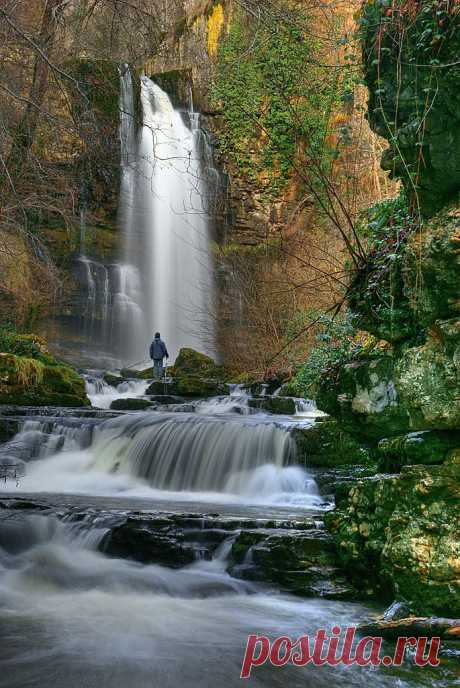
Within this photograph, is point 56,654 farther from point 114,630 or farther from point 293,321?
point 293,321

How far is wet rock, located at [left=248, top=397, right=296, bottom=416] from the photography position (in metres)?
13.1

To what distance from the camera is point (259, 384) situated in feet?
51.6

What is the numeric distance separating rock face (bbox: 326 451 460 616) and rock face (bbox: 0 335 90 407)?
971 cm

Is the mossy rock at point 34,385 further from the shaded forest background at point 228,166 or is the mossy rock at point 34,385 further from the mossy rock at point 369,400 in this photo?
the mossy rock at point 369,400

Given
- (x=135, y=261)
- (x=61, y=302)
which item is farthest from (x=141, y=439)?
(x=135, y=261)

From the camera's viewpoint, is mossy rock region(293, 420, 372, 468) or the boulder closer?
mossy rock region(293, 420, 372, 468)

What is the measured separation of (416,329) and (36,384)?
10637 mm

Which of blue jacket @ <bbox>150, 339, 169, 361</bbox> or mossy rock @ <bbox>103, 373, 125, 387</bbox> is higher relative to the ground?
blue jacket @ <bbox>150, 339, 169, 361</bbox>

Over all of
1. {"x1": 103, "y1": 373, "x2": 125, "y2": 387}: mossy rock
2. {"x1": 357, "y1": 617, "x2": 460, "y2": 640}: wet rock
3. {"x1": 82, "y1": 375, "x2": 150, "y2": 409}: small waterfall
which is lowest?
{"x1": 357, "y1": 617, "x2": 460, "y2": 640}: wet rock

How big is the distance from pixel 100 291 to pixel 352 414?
740 inches

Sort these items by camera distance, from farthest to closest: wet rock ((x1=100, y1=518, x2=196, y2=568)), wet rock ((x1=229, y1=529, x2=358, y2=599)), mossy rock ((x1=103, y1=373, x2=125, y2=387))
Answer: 1. mossy rock ((x1=103, y1=373, x2=125, y2=387))
2. wet rock ((x1=100, y1=518, x2=196, y2=568))
3. wet rock ((x1=229, y1=529, x2=358, y2=599))

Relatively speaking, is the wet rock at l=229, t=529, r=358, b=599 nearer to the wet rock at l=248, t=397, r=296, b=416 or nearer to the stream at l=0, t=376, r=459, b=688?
the stream at l=0, t=376, r=459, b=688

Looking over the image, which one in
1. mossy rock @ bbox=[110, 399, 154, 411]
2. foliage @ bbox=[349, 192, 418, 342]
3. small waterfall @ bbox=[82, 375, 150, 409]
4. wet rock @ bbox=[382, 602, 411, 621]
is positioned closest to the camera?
wet rock @ bbox=[382, 602, 411, 621]

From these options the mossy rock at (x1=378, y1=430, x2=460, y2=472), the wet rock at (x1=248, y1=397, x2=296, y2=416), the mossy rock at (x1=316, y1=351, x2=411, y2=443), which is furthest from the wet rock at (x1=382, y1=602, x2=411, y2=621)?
the wet rock at (x1=248, y1=397, x2=296, y2=416)
